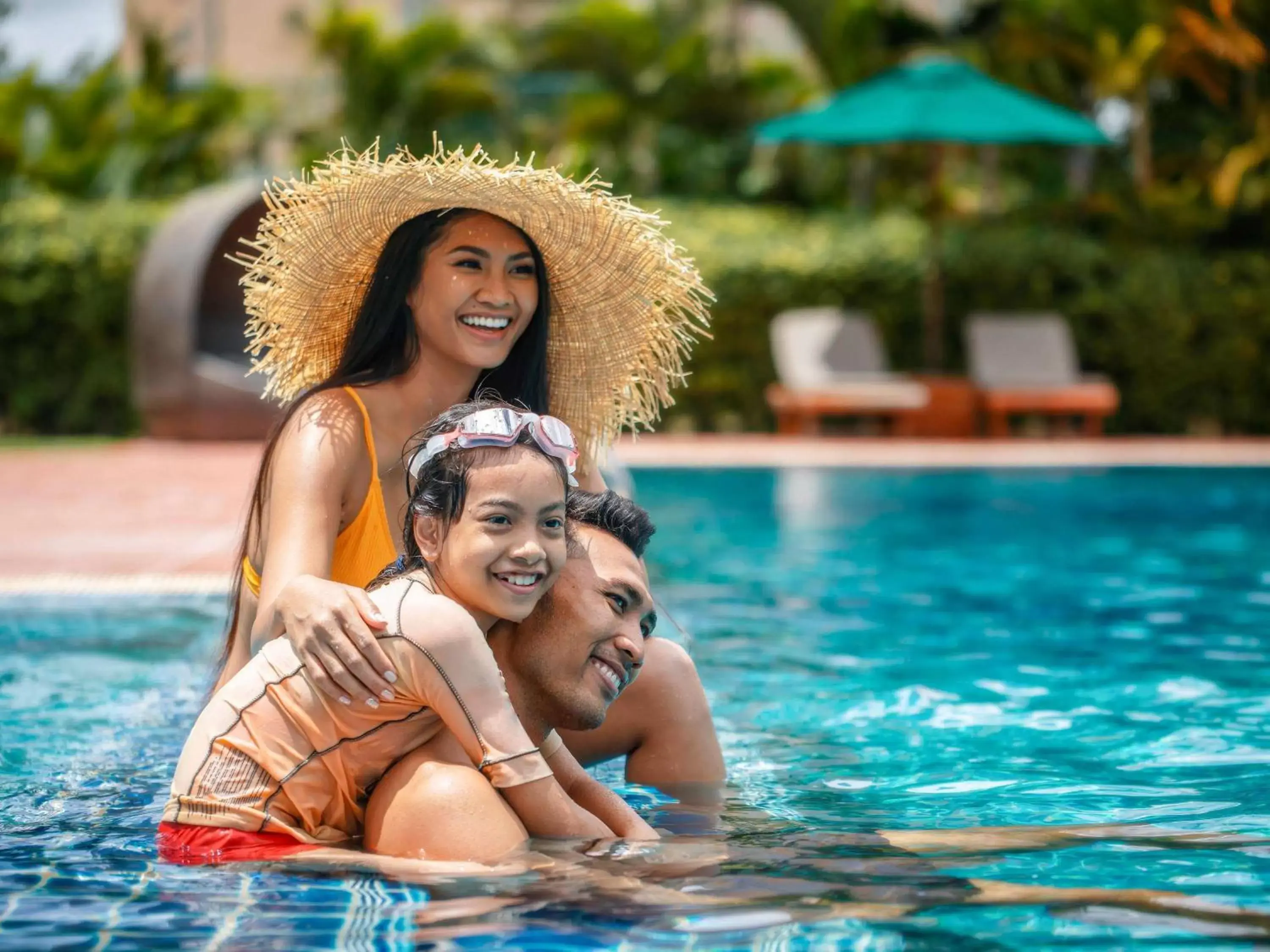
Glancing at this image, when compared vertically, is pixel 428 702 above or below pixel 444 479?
below

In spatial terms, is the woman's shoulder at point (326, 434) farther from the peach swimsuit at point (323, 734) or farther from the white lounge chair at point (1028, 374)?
the white lounge chair at point (1028, 374)

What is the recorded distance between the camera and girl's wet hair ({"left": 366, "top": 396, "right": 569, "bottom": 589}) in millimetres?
3193

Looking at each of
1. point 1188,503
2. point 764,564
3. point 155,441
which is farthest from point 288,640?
point 155,441

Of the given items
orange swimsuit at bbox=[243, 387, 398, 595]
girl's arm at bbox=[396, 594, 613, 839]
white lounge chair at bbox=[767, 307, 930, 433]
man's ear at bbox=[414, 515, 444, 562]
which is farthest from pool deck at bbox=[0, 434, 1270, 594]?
girl's arm at bbox=[396, 594, 613, 839]

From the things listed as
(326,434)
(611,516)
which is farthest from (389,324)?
(611,516)

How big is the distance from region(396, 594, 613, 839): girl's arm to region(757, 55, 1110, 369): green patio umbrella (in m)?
13.5

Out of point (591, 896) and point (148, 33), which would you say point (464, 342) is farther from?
point (148, 33)

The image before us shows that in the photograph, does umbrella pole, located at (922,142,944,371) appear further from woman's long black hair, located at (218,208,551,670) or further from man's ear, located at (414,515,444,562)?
man's ear, located at (414,515,444,562)

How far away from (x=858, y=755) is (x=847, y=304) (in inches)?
489

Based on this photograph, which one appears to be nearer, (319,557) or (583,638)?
(583,638)

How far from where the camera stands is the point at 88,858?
3506 millimetres

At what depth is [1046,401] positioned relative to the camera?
51.6 feet

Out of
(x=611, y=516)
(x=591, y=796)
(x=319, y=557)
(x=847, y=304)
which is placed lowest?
(x=591, y=796)

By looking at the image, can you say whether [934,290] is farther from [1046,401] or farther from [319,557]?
[319,557]
